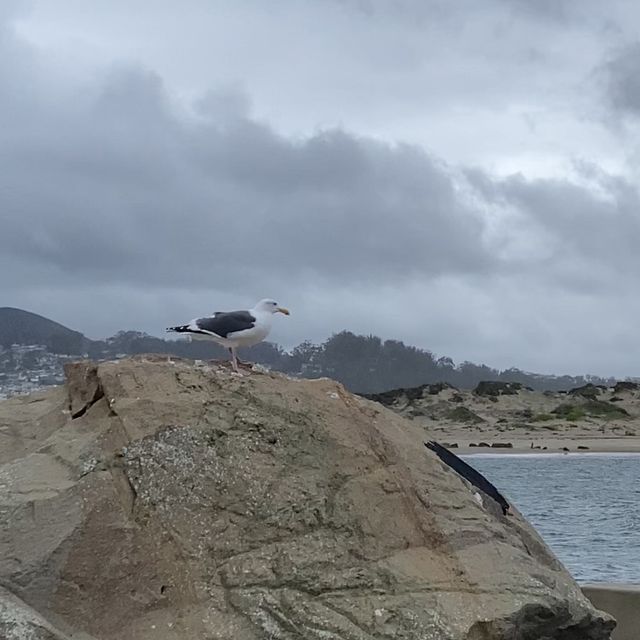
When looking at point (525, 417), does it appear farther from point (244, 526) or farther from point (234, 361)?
point (244, 526)

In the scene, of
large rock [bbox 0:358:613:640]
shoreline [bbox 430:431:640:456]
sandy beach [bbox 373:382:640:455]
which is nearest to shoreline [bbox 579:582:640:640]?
large rock [bbox 0:358:613:640]

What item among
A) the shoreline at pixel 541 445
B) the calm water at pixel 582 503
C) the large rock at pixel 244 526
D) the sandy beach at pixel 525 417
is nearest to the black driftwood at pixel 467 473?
the large rock at pixel 244 526

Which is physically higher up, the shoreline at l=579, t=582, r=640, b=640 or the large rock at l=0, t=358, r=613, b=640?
the large rock at l=0, t=358, r=613, b=640

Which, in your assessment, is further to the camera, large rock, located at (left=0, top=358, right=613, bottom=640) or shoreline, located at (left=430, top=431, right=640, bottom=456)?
shoreline, located at (left=430, top=431, right=640, bottom=456)

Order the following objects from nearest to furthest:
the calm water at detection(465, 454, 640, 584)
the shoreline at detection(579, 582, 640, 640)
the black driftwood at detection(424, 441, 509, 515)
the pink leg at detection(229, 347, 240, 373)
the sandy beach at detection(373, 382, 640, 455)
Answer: the pink leg at detection(229, 347, 240, 373)
the black driftwood at detection(424, 441, 509, 515)
the shoreline at detection(579, 582, 640, 640)
the calm water at detection(465, 454, 640, 584)
the sandy beach at detection(373, 382, 640, 455)

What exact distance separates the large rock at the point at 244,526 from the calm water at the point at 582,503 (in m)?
7.71

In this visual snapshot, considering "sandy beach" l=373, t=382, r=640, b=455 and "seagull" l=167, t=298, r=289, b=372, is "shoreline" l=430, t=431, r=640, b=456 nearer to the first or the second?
"sandy beach" l=373, t=382, r=640, b=455

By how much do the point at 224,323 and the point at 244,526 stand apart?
2087mm

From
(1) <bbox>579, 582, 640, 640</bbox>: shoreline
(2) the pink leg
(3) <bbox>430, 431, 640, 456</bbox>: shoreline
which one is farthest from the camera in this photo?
(3) <bbox>430, 431, 640, 456</bbox>: shoreline

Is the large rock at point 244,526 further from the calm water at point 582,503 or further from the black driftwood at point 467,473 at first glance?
the calm water at point 582,503

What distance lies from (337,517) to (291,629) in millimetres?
926

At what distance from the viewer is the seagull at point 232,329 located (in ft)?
30.4

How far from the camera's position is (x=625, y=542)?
2105 centimetres

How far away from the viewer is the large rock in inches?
290
